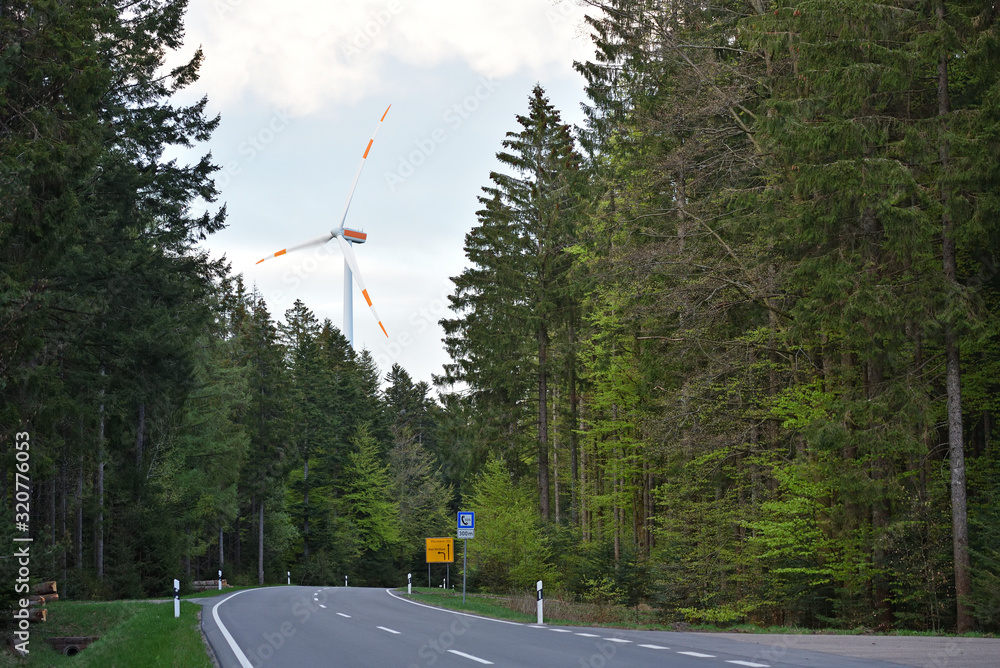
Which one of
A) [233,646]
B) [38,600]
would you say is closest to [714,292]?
[233,646]

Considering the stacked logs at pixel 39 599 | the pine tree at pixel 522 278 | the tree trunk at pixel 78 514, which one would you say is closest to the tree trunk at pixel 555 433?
the pine tree at pixel 522 278

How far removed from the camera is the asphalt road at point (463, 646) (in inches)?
424

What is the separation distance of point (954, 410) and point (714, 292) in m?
5.51

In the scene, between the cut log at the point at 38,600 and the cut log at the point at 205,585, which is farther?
the cut log at the point at 205,585

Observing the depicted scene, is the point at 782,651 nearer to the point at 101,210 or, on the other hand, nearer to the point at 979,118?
the point at 979,118

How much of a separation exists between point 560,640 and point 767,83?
13599 mm

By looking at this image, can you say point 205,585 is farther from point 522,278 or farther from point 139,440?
point 522,278

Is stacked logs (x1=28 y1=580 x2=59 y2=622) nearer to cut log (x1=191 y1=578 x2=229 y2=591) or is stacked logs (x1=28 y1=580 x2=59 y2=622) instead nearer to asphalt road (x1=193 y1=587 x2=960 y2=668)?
asphalt road (x1=193 y1=587 x2=960 y2=668)

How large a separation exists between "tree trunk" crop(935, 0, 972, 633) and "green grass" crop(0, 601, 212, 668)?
13.1m

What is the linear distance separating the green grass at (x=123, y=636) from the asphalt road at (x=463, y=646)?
1.89ft

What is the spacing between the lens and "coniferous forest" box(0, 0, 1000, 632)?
15.6 metres

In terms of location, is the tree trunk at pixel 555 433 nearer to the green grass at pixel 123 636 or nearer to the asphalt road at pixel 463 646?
the green grass at pixel 123 636

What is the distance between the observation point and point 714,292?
1875cm

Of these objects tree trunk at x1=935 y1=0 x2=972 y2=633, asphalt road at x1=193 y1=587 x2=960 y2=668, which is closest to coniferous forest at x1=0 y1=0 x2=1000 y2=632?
tree trunk at x1=935 y1=0 x2=972 y2=633
